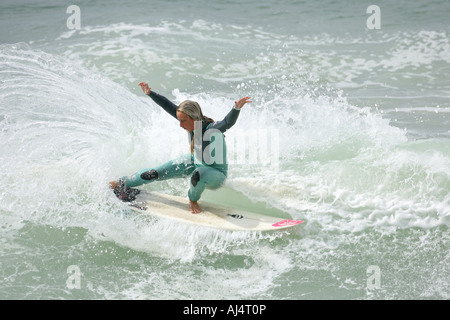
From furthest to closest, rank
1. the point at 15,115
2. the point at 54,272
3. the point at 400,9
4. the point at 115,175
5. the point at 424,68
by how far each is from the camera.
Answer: the point at 400,9
the point at 424,68
the point at 15,115
the point at 115,175
the point at 54,272

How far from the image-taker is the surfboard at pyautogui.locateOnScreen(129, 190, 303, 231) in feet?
18.2

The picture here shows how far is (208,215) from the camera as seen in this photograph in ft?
18.9

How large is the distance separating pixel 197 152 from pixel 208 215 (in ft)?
2.28

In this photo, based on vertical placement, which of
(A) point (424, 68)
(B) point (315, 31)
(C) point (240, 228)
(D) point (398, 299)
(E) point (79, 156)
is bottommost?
(D) point (398, 299)

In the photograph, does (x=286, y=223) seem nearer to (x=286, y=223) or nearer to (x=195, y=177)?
(x=286, y=223)

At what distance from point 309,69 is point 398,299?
7.86m

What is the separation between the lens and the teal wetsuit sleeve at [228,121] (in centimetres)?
522

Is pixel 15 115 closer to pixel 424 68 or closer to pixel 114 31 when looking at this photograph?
pixel 114 31

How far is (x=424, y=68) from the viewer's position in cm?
1174

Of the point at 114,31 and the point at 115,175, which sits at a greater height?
the point at 114,31

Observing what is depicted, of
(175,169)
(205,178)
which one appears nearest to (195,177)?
(205,178)

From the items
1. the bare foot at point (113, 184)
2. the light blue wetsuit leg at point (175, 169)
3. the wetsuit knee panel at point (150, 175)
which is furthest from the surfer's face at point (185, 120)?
the bare foot at point (113, 184)

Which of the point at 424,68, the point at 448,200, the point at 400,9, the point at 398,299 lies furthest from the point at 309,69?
the point at 398,299

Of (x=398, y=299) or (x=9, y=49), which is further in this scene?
(x=9, y=49)
